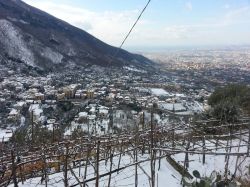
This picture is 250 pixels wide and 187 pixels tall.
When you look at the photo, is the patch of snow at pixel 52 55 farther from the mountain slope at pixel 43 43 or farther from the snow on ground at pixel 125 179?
the snow on ground at pixel 125 179

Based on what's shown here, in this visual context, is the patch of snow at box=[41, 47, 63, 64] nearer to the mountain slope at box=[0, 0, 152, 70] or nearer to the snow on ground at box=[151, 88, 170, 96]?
the mountain slope at box=[0, 0, 152, 70]

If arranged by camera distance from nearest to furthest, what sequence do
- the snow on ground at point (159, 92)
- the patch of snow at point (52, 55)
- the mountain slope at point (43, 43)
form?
the snow on ground at point (159, 92) < the mountain slope at point (43, 43) < the patch of snow at point (52, 55)

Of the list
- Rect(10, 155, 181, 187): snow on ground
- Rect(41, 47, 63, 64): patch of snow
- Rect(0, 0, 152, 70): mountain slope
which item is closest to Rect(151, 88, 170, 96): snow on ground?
Rect(0, 0, 152, 70): mountain slope

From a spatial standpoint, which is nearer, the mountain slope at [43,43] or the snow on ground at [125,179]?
the snow on ground at [125,179]

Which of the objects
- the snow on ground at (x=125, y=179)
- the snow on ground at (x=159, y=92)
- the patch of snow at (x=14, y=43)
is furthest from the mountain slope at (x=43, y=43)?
the snow on ground at (x=125, y=179)

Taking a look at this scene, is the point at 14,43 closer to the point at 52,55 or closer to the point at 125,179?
the point at 52,55

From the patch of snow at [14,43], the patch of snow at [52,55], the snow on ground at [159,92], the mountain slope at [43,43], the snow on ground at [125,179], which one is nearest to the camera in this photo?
the snow on ground at [125,179]

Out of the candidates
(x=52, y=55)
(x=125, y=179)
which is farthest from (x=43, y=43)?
(x=125, y=179)

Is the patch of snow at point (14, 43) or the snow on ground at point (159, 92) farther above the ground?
the patch of snow at point (14, 43)

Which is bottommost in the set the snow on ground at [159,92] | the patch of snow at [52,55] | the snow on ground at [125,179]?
the snow on ground at [159,92]
